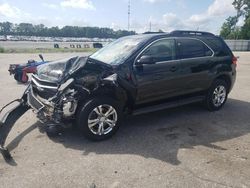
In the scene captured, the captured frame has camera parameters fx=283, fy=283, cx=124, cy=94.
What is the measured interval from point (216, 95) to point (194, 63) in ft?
3.88

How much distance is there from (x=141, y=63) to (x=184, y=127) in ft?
5.19

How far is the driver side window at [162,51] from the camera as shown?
5.49 m

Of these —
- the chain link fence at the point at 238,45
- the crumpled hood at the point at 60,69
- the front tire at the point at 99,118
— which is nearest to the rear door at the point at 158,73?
the front tire at the point at 99,118

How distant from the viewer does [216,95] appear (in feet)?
22.2

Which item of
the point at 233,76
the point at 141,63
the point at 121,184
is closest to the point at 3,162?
the point at 121,184

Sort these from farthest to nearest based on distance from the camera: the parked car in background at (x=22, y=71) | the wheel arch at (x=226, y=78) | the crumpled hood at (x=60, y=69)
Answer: the parked car in background at (x=22, y=71)
the wheel arch at (x=226, y=78)
the crumpled hood at (x=60, y=69)

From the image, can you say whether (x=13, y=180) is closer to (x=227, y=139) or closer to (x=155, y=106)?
(x=155, y=106)

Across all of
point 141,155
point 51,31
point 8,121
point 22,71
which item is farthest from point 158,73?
point 51,31

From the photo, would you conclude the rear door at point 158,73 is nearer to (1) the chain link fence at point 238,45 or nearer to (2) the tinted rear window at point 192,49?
(2) the tinted rear window at point 192,49

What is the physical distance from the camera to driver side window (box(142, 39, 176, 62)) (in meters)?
5.49

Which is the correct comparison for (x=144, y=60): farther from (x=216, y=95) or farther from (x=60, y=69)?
(x=216, y=95)

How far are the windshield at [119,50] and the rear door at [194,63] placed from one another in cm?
97

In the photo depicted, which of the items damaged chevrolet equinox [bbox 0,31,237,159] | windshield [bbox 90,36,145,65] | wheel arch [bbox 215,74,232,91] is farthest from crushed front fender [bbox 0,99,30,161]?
wheel arch [bbox 215,74,232,91]

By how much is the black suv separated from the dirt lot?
15.6 inches
